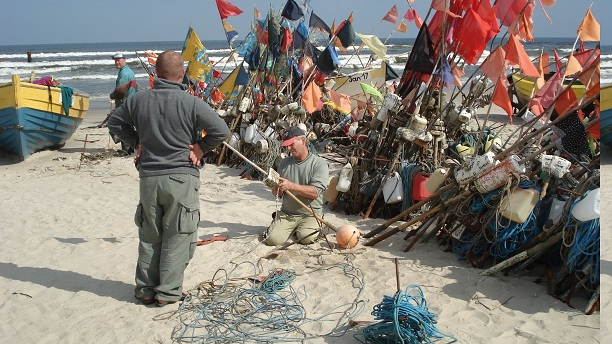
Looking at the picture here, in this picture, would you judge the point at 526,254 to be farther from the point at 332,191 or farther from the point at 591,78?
the point at 332,191

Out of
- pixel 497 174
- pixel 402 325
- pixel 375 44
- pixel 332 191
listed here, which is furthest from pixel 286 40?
pixel 402 325

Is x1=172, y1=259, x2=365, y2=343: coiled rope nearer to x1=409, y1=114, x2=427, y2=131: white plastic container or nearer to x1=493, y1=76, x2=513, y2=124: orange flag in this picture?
x1=409, y1=114, x2=427, y2=131: white plastic container

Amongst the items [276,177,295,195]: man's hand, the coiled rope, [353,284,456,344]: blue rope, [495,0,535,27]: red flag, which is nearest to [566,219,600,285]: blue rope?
[353,284,456,344]: blue rope

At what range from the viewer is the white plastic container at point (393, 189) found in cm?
595

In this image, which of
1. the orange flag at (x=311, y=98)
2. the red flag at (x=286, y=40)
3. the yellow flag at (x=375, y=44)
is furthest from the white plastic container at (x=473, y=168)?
Result: the red flag at (x=286, y=40)

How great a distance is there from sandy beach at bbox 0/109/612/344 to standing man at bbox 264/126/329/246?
0.52ft

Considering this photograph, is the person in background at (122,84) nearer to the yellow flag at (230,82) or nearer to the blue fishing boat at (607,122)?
the yellow flag at (230,82)

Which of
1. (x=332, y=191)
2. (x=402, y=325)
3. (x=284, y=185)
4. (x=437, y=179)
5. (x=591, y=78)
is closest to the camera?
(x=402, y=325)

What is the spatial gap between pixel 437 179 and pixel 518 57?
1340mm

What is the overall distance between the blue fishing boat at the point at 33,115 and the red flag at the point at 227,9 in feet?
11.8

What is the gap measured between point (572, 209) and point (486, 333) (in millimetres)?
1081

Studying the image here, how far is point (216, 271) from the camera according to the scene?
4.46 meters

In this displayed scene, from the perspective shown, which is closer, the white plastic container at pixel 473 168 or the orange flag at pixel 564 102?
the white plastic container at pixel 473 168

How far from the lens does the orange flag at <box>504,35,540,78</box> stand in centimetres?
509
